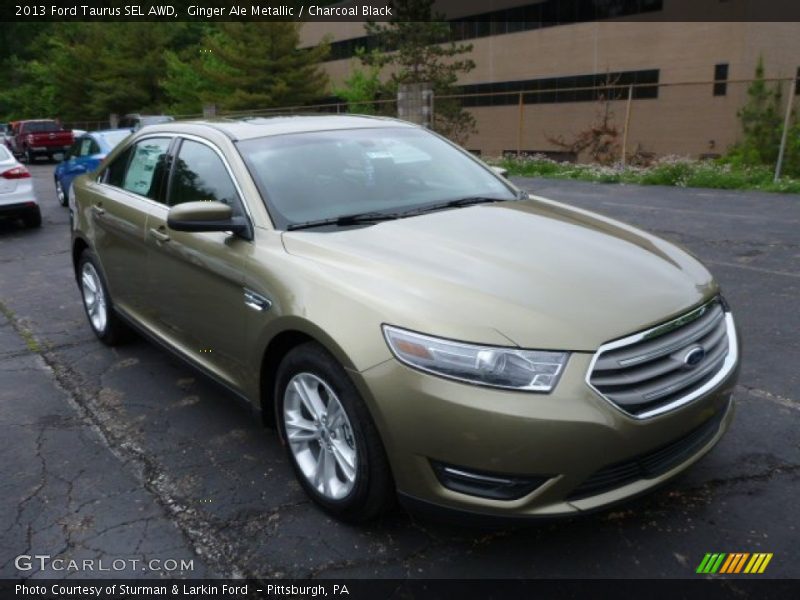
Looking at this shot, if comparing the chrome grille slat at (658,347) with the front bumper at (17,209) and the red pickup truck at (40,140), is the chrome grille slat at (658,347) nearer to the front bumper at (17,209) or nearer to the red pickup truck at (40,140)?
the front bumper at (17,209)

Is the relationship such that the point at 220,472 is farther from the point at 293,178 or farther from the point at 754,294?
the point at 754,294

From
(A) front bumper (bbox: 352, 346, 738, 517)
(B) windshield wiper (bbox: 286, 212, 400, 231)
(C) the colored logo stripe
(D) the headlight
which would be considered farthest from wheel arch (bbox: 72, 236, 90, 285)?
(C) the colored logo stripe

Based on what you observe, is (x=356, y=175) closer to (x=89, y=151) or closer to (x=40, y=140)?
(x=89, y=151)

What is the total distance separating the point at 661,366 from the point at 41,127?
34.0m

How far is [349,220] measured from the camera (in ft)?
11.0

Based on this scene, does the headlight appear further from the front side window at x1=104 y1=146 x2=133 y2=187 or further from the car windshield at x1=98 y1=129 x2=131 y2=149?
the car windshield at x1=98 y1=129 x2=131 y2=149

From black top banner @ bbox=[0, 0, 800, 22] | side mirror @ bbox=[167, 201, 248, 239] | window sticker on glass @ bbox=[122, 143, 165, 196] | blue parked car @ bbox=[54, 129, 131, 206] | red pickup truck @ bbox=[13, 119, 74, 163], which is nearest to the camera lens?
side mirror @ bbox=[167, 201, 248, 239]

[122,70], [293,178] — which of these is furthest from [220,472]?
[122,70]

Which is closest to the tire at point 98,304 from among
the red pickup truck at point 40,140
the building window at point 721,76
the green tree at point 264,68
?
the building window at point 721,76

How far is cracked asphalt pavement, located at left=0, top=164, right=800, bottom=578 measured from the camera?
270cm

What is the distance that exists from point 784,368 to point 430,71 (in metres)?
27.9

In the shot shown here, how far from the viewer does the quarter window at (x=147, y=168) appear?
4289 millimetres

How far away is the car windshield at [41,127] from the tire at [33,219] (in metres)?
22.4

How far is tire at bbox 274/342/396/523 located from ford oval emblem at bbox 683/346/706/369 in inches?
46.2
